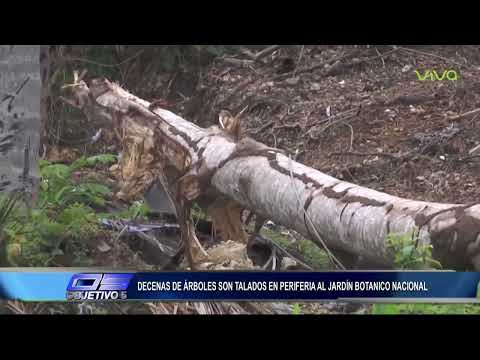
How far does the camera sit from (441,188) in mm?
6777

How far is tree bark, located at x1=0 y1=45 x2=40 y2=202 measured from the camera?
7.18 metres

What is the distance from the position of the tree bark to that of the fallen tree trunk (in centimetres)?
37

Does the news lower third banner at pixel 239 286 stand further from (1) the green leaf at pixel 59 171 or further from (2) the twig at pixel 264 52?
(2) the twig at pixel 264 52

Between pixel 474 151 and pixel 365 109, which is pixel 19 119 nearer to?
pixel 365 109

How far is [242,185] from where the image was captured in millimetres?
7102

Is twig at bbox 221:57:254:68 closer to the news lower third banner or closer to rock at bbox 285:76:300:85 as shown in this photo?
rock at bbox 285:76:300:85

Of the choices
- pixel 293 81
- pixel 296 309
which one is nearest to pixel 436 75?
pixel 293 81

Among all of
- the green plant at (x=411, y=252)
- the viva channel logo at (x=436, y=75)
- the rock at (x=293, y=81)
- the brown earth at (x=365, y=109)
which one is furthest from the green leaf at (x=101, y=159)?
the viva channel logo at (x=436, y=75)

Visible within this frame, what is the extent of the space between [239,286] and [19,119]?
2.20 m

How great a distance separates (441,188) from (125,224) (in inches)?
95.8

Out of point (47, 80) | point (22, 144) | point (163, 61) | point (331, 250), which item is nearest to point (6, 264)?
point (22, 144)

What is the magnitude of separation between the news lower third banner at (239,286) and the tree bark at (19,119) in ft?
2.44

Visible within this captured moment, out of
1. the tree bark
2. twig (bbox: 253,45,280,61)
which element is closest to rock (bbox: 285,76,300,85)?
twig (bbox: 253,45,280,61)

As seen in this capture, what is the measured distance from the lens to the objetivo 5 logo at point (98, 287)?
691cm
